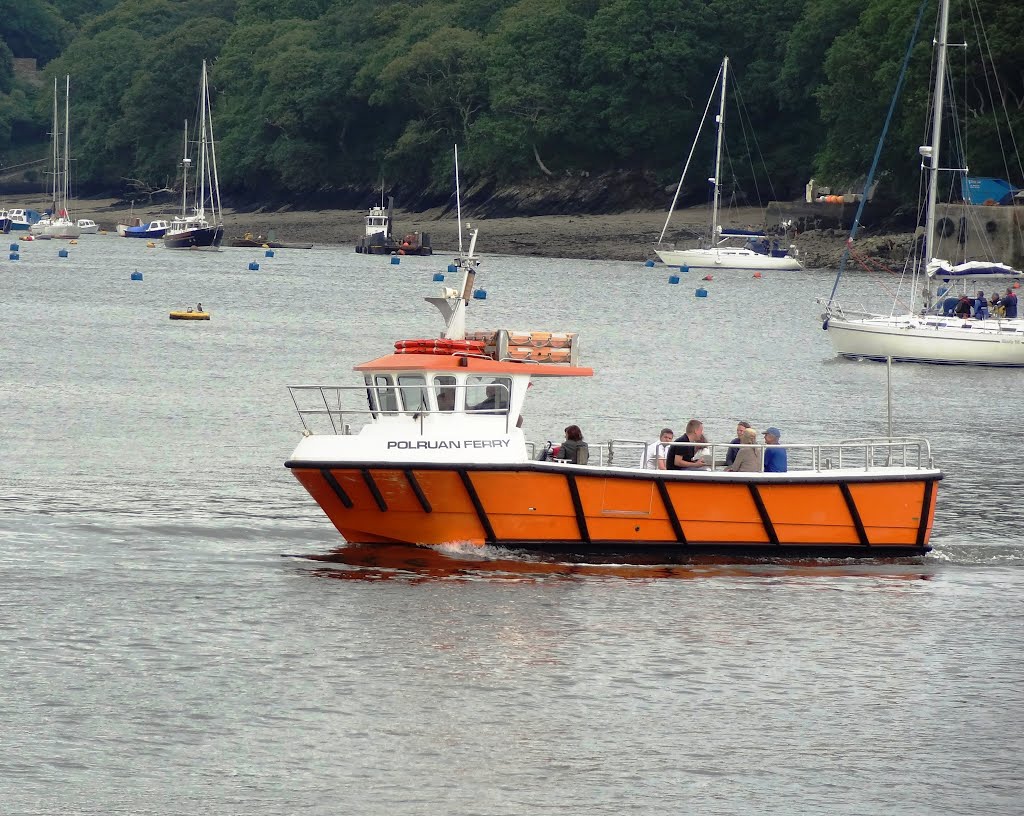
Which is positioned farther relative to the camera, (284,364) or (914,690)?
(284,364)

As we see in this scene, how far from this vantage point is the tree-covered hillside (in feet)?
402

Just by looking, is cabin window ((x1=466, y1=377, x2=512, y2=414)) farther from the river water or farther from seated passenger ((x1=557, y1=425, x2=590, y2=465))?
the river water

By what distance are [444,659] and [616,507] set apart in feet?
17.3

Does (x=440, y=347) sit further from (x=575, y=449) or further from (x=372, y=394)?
(x=575, y=449)

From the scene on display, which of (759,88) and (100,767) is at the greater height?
(759,88)

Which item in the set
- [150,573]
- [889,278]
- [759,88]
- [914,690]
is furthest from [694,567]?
[759,88]

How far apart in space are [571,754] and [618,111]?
136191 millimetres

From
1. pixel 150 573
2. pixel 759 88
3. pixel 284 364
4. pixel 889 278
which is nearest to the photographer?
pixel 150 573

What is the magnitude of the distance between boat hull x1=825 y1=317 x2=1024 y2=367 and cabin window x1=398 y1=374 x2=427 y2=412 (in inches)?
1509

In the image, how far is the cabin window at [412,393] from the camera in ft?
90.4

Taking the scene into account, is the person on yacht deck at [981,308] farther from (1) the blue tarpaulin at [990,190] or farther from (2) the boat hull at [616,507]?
(1) the blue tarpaulin at [990,190]

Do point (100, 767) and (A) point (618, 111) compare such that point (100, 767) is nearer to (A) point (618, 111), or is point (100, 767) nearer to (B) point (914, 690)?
(B) point (914, 690)

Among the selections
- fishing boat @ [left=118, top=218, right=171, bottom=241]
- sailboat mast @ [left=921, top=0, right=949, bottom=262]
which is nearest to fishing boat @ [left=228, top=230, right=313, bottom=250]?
fishing boat @ [left=118, top=218, right=171, bottom=241]

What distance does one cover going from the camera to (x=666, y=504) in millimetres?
27484
